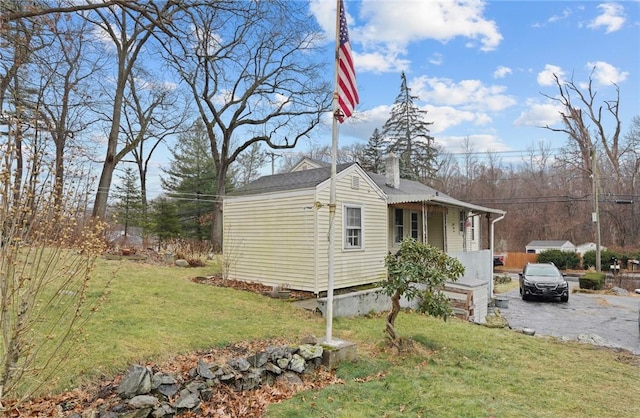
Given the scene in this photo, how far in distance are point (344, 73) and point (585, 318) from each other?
37.7 feet

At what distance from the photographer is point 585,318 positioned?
11.7 meters

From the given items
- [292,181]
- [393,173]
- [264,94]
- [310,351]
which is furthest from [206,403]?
[264,94]

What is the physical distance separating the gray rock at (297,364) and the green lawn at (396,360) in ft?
1.56

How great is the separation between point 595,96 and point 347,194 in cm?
2774

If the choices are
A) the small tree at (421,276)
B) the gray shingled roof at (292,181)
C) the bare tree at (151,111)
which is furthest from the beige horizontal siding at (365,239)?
the bare tree at (151,111)

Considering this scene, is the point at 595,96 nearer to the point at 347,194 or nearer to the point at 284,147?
the point at 284,147

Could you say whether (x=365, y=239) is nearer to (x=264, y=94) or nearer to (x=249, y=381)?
(x=249, y=381)

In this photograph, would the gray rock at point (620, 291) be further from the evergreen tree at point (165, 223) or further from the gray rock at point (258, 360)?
the evergreen tree at point (165, 223)

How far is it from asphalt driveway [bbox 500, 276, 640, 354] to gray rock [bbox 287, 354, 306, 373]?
22.8 feet

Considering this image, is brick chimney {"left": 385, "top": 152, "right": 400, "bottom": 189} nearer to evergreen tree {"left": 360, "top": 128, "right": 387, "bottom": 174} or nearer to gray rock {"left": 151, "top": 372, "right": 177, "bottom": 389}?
gray rock {"left": 151, "top": 372, "right": 177, "bottom": 389}

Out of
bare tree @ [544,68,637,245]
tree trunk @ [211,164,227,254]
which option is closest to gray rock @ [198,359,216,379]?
tree trunk @ [211,164,227,254]

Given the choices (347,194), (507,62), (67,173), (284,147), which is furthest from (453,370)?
(284,147)

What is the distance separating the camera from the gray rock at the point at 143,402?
10.8 feet

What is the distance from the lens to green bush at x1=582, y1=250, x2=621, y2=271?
1005 inches
